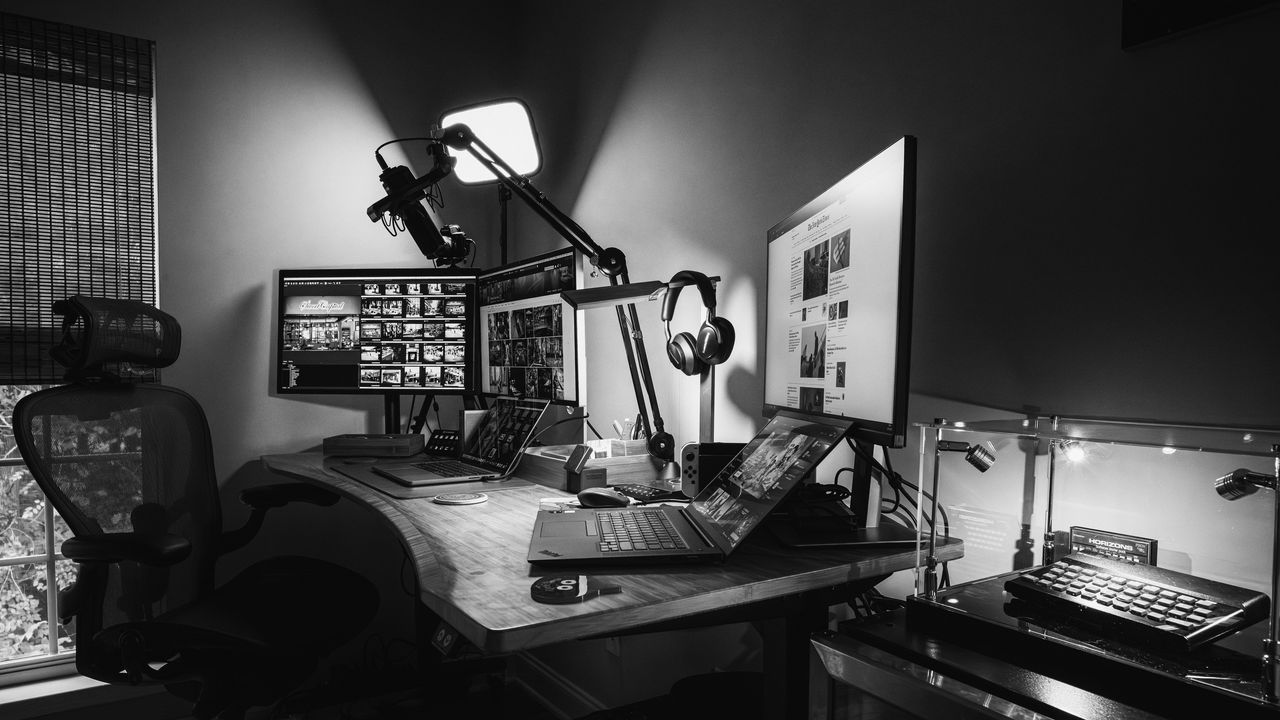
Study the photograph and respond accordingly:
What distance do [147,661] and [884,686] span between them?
1404 millimetres

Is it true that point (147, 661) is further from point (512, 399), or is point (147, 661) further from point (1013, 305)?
point (1013, 305)

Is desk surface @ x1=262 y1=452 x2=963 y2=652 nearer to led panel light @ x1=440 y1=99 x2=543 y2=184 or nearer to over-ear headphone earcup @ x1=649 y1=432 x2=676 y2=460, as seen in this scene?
over-ear headphone earcup @ x1=649 y1=432 x2=676 y2=460

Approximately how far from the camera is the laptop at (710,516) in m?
0.96

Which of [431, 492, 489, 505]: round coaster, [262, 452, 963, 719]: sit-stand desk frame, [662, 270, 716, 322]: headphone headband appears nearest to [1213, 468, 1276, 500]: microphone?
[262, 452, 963, 719]: sit-stand desk frame

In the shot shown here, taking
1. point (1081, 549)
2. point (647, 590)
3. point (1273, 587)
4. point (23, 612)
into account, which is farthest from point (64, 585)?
point (1273, 587)

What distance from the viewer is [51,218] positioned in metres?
2.11

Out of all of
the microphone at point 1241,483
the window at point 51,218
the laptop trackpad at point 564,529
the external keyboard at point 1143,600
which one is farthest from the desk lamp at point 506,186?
the microphone at point 1241,483

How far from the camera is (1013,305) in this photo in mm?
1142

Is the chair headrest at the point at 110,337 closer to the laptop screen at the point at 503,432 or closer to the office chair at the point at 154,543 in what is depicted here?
the office chair at the point at 154,543

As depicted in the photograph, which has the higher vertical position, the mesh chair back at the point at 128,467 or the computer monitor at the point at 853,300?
the computer monitor at the point at 853,300

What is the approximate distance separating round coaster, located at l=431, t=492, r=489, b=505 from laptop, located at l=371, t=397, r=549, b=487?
0.14 m

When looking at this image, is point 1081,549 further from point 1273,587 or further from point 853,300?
point 853,300

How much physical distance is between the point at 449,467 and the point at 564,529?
85 cm

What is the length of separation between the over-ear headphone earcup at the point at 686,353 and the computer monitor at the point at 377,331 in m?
1.03
